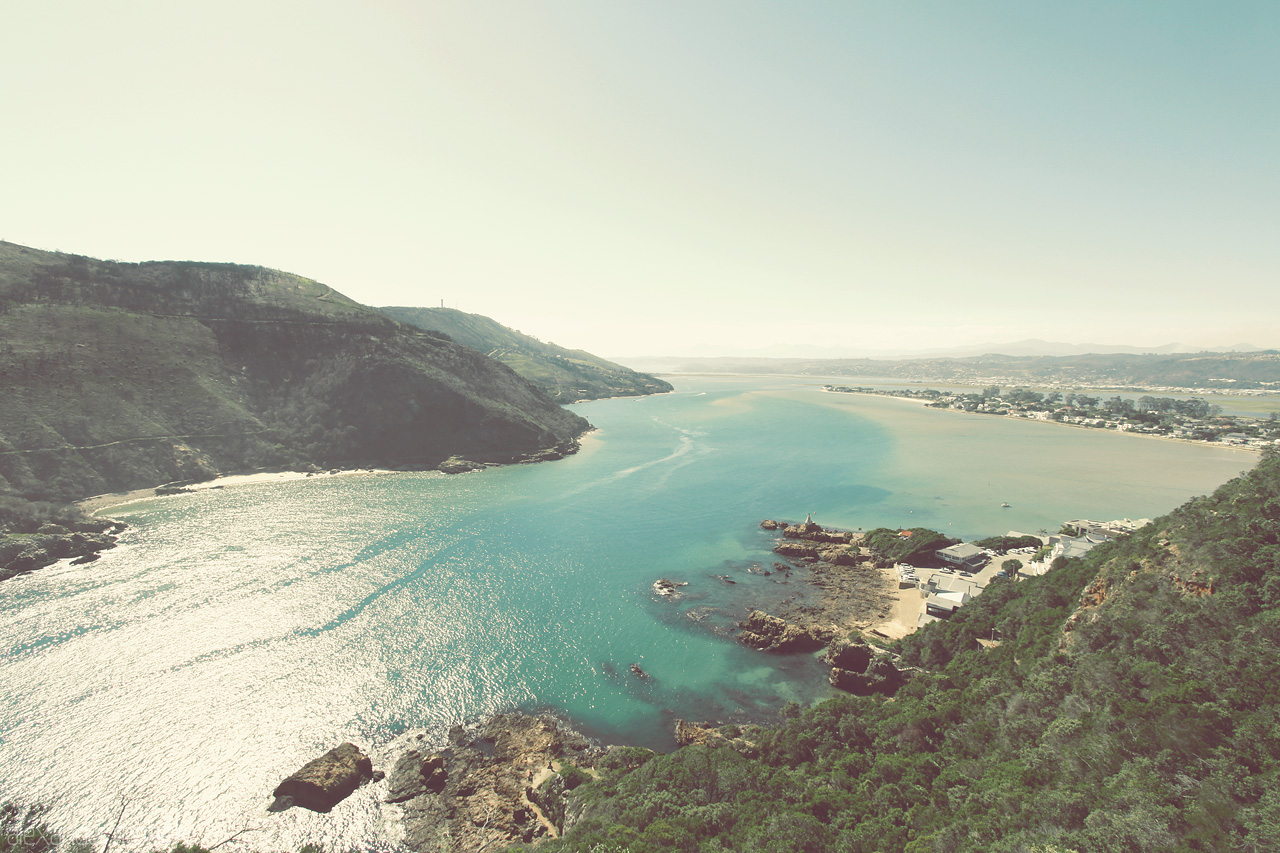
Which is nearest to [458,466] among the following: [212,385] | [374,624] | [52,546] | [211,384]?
[212,385]

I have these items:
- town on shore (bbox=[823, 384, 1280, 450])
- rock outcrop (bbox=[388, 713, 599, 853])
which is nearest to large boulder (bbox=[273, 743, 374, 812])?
rock outcrop (bbox=[388, 713, 599, 853])

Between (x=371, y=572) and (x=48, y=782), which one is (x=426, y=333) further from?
(x=48, y=782)

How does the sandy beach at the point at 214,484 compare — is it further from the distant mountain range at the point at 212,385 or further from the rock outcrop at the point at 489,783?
the rock outcrop at the point at 489,783

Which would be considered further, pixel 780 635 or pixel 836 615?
pixel 836 615

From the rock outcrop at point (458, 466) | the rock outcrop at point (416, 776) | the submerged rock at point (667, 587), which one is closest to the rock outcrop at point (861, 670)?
the submerged rock at point (667, 587)

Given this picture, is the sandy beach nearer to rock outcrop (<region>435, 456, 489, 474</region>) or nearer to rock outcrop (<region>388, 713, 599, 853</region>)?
rock outcrop (<region>435, 456, 489, 474</region>)

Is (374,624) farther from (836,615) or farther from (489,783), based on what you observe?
(836,615)

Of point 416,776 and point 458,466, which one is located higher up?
point 458,466
